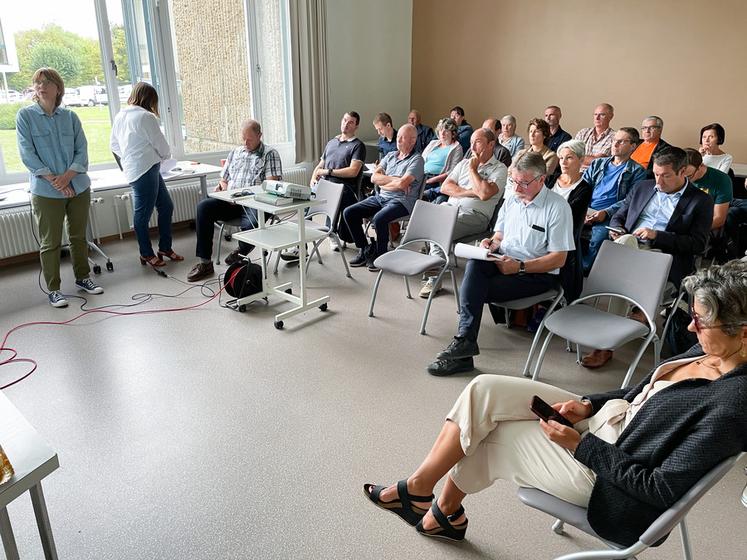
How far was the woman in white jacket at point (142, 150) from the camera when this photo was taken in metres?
4.12

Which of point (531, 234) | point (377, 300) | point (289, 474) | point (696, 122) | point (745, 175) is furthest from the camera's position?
point (696, 122)

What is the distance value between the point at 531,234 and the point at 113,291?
2.98m

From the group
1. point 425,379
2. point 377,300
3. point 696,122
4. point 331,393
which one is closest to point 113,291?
point 377,300

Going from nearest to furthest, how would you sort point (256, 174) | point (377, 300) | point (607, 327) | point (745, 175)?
point (607, 327) → point (377, 300) → point (256, 174) → point (745, 175)

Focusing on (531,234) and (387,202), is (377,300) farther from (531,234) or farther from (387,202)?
(531,234)

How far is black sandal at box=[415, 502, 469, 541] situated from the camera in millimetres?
1792

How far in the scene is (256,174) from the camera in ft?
14.4

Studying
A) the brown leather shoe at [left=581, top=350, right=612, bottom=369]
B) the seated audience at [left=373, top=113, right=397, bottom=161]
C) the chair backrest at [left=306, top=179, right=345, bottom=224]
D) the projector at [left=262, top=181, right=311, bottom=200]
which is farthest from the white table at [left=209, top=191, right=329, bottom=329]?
the seated audience at [left=373, top=113, right=397, bottom=161]

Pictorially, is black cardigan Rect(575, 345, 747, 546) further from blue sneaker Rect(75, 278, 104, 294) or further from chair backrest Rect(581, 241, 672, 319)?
blue sneaker Rect(75, 278, 104, 294)

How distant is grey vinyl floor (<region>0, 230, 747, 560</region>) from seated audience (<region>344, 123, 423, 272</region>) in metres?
0.70

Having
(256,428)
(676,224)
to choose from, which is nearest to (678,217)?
(676,224)

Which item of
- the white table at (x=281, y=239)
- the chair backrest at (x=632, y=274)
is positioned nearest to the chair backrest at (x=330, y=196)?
the white table at (x=281, y=239)

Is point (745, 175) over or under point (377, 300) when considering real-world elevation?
over

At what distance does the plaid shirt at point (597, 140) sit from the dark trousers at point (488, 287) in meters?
3.12
